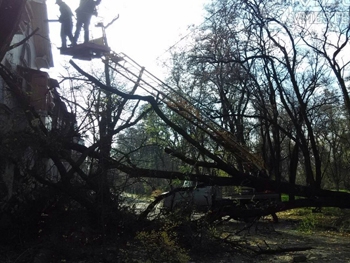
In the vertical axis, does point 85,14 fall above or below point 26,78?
above

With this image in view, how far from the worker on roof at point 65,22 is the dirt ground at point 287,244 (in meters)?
5.43

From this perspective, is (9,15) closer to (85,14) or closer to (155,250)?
(85,14)

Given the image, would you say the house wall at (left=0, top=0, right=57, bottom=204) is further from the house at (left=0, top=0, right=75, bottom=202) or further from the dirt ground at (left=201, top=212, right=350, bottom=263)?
the dirt ground at (left=201, top=212, right=350, bottom=263)

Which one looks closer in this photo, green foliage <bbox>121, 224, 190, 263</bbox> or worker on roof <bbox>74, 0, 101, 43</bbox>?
green foliage <bbox>121, 224, 190, 263</bbox>

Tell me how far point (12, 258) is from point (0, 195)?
1.68m

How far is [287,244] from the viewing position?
1151 cm

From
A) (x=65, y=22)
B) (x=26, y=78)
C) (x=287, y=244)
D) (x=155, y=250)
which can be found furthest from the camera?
(x=26, y=78)

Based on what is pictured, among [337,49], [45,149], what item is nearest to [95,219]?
[45,149]

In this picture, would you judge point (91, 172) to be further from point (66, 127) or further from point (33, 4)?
point (33, 4)

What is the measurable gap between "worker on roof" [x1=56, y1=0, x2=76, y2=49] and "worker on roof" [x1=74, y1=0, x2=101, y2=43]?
0.15m

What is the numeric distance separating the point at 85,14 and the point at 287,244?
7717 millimetres

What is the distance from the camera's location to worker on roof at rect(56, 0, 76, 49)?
9492mm

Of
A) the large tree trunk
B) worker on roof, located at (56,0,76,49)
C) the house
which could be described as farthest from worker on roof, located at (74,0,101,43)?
the large tree trunk

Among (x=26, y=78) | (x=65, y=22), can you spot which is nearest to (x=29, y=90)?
(x=26, y=78)
